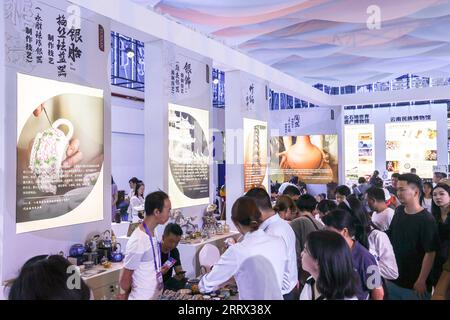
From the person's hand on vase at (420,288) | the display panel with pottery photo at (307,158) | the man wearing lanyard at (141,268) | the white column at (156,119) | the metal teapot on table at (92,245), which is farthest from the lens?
the display panel with pottery photo at (307,158)

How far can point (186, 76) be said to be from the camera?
4676 mm

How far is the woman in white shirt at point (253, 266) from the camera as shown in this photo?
5.92 ft

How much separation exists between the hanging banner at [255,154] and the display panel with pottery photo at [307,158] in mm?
3774

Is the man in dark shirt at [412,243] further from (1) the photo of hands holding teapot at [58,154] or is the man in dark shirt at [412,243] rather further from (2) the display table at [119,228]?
(2) the display table at [119,228]

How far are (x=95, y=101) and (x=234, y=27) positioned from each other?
2.54 meters

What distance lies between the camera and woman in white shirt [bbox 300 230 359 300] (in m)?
1.47

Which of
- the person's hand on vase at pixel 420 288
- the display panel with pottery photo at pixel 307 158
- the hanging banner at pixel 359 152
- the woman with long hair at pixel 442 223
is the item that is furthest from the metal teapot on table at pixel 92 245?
the hanging banner at pixel 359 152

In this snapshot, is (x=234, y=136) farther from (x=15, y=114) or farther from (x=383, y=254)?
(x=383, y=254)

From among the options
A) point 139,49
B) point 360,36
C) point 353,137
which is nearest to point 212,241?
point 360,36

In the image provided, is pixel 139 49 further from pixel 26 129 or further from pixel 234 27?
pixel 26 129

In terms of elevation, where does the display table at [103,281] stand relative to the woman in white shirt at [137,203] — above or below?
below

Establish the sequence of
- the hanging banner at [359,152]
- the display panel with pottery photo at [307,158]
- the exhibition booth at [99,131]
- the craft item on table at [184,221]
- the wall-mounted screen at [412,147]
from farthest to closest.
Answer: the hanging banner at [359,152] → the wall-mounted screen at [412,147] → the display panel with pottery photo at [307,158] → the craft item on table at [184,221] → the exhibition booth at [99,131]

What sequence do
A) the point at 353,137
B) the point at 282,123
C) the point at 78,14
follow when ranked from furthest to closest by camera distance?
the point at 353,137, the point at 282,123, the point at 78,14
